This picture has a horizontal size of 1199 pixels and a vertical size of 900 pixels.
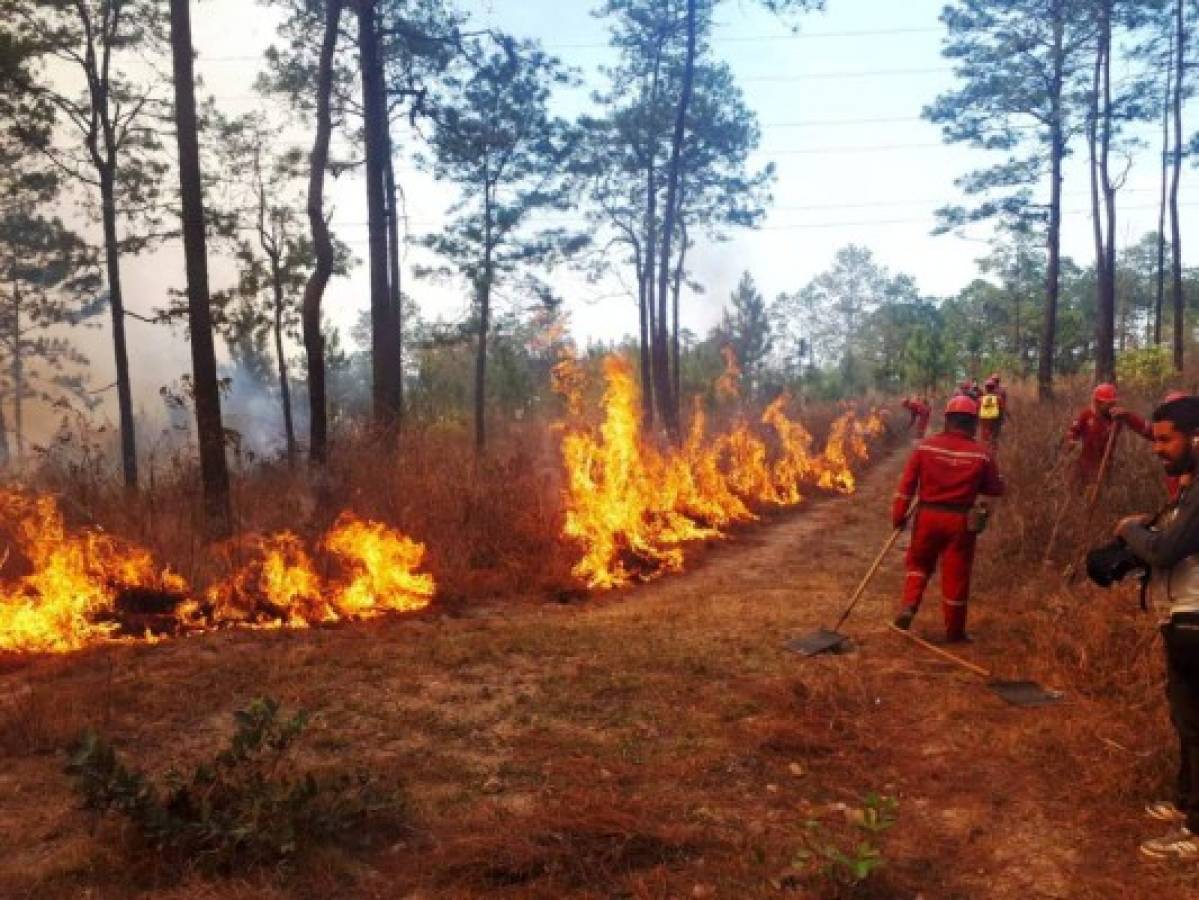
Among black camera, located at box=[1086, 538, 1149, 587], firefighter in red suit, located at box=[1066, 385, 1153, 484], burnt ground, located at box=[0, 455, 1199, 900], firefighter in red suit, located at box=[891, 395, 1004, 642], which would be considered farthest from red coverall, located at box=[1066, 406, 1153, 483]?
black camera, located at box=[1086, 538, 1149, 587]

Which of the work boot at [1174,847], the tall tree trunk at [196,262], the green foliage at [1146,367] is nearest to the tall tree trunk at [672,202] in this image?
the green foliage at [1146,367]

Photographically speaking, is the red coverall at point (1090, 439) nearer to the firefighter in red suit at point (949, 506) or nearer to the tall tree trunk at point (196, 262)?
the firefighter in red suit at point (949, 506)

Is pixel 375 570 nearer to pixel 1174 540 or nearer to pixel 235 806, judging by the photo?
pixel 235 806

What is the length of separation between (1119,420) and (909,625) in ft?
10.1

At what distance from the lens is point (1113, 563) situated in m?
3.79

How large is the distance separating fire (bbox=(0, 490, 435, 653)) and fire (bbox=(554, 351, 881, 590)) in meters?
2.47

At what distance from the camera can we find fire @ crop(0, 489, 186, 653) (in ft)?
21.9

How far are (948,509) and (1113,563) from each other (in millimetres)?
2988

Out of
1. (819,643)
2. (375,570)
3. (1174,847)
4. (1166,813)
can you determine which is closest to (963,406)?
(819,643)

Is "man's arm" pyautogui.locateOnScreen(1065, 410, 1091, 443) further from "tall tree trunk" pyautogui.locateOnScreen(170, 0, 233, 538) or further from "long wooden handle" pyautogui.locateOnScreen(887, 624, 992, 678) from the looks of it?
"tall tree trunk" pyautogui.locateOnScreen(170, 0, 233, 538)

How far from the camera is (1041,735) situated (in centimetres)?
481

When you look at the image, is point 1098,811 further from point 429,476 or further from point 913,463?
point 429,476

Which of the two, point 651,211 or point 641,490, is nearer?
point 641,490

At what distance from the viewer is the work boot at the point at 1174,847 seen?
11.5 feet
